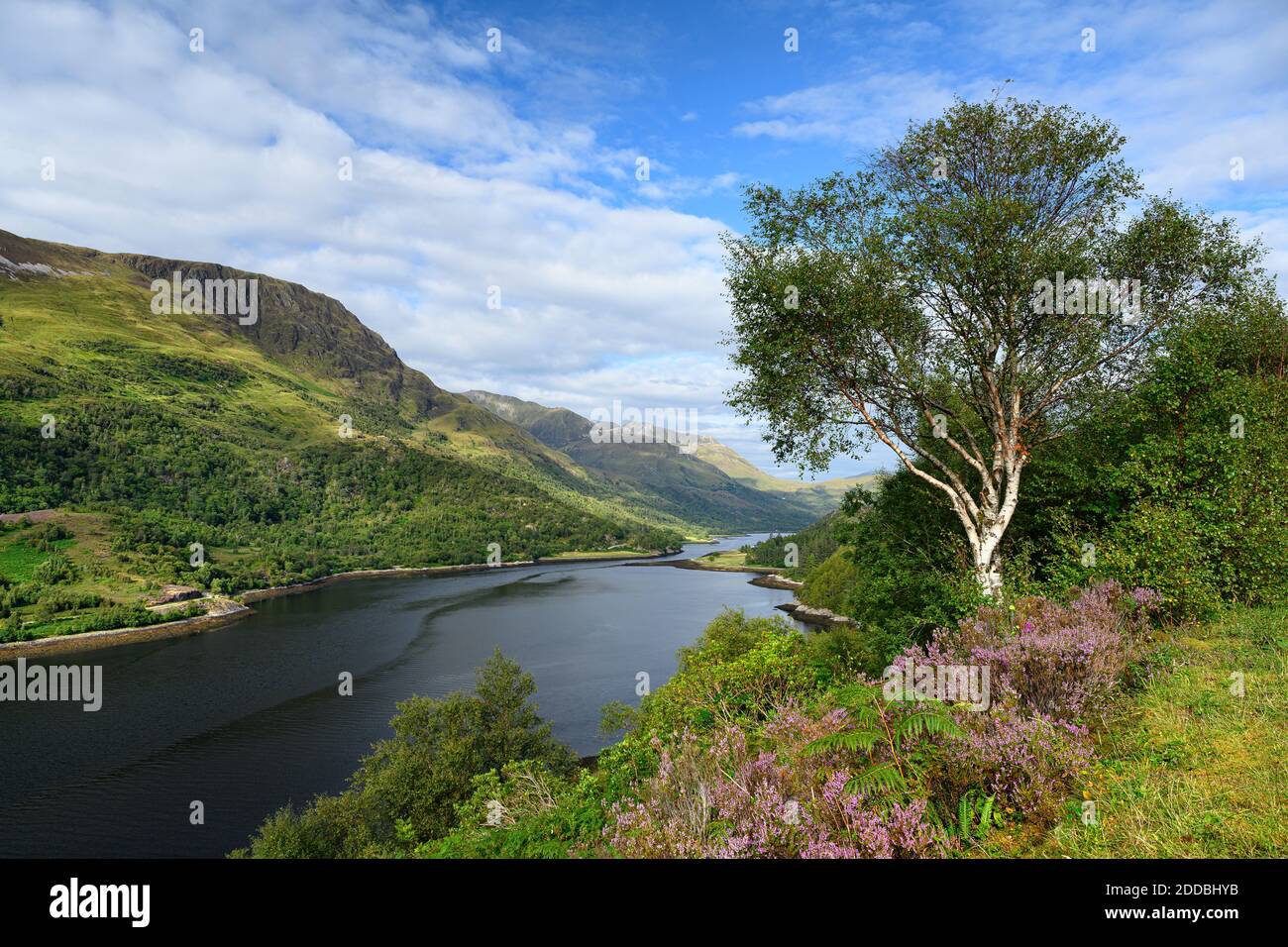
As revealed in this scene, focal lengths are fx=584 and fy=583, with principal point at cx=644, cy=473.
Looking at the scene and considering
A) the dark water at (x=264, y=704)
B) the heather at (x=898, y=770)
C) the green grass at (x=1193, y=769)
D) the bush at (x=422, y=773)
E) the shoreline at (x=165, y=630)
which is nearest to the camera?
the green grass at (x=1193, y=769)

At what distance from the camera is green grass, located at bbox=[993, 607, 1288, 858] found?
4273 mm

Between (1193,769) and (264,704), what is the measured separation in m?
74.2

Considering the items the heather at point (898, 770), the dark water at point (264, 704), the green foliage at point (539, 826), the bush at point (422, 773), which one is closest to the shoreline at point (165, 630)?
the dark water at point (264, 704)

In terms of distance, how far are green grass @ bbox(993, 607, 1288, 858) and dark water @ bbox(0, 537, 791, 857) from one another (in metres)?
44.1

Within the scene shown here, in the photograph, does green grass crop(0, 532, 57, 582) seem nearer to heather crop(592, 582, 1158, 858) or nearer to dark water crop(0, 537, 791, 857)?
dark water crop(0, 537, 791, 857)

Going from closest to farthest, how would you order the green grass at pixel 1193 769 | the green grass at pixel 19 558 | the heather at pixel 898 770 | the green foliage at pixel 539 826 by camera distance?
1. the green grass at pixel 1193 769
2. the heather at pixel 898 770
3. the green foliage at pixel 539 826
4. the green grass at pixel 19 558

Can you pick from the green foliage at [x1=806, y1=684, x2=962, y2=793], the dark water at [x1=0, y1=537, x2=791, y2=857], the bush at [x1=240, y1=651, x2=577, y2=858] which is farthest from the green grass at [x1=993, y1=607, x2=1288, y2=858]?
the dark water at [x1=0, y1=537, x2=791, y2=857]

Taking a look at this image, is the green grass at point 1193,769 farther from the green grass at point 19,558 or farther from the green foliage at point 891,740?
the green grass at point 19,558

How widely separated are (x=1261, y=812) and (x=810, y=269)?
12888 mm

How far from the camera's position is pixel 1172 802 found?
4699mm

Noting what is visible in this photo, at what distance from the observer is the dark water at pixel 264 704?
3975cm

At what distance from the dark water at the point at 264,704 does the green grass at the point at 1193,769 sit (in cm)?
4412

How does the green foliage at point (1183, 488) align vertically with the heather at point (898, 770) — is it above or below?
above

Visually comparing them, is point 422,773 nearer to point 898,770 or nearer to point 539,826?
point 539,826
